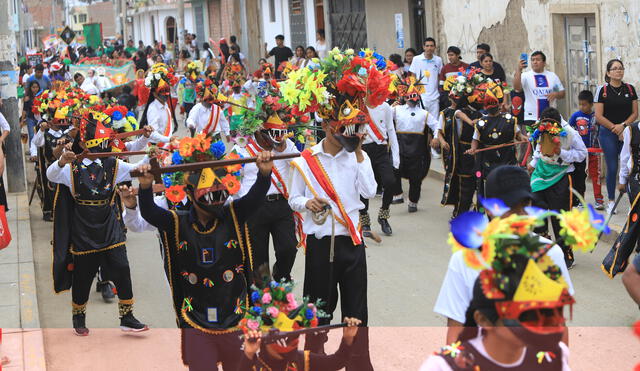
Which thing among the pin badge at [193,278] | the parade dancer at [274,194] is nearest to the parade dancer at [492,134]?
the parade dancer at [274,194]

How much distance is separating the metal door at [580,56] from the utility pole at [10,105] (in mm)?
8936

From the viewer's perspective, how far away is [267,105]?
9250 mm

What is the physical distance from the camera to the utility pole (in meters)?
17.0

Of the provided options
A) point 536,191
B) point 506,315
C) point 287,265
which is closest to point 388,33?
point 536,191

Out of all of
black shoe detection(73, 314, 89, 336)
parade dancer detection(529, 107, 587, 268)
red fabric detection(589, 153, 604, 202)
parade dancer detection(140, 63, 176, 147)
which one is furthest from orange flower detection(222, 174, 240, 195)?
parade dancer detection(140, 63, 176, 147)

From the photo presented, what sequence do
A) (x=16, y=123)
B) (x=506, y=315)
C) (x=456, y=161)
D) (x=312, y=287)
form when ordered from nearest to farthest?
(x=506, y=315) < (x=312, y=287) < (x=456, y=161) < (x=16, y=123)

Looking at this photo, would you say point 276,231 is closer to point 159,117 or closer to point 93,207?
point 93,207

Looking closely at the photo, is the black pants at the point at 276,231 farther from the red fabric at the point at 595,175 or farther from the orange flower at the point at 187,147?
the red fabric at the point at 595,175

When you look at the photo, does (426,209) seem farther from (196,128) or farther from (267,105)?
(267,105)

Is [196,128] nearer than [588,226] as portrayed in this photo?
No

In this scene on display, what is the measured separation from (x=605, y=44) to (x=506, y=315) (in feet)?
39.3

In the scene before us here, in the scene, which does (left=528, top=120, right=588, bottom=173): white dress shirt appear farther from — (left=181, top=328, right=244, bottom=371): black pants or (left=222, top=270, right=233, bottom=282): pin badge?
(left=181, top=328, right=244, bottom=371): black pants

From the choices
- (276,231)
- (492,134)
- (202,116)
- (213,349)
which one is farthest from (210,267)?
(202,116)

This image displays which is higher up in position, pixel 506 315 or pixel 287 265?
pixel 506 315
